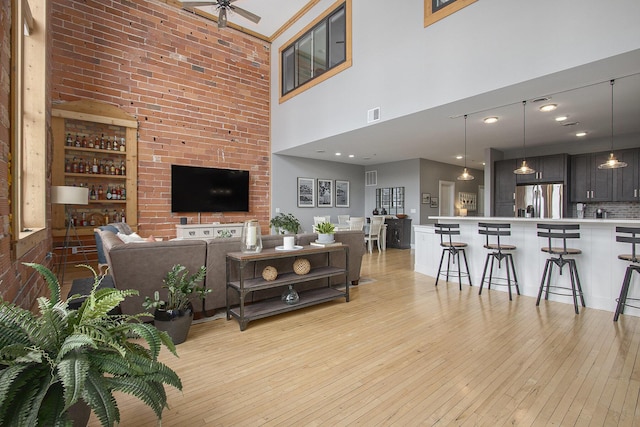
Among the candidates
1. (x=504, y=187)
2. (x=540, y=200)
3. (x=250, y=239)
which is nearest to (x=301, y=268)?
(x=250, y=239)

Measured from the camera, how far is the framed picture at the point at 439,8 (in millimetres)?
3779

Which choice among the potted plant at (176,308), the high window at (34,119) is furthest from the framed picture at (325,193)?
the high window at (34,119)

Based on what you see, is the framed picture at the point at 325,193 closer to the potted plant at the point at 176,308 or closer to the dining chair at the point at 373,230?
the dining chair at the point at 373,230

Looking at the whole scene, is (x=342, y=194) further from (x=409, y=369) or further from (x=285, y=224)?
(x=409, y=369)

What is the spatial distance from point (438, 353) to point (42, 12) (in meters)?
4.90

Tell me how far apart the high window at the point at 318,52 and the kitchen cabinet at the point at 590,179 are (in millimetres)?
5375

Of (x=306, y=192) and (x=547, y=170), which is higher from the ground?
(x=547, y=170)

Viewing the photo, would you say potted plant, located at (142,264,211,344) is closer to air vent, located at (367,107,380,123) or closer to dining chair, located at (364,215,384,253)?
air vent, located at (367,107,380,123)

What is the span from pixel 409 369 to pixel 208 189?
5.64m

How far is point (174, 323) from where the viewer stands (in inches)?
104

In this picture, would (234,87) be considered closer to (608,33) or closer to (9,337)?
(608,33)

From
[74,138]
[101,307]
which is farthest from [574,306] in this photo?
[74,138]

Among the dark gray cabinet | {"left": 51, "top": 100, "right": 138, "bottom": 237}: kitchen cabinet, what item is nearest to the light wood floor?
{"left": 51, "top": 100, "right": 138, "bottom": 237}: kitchen cabinet

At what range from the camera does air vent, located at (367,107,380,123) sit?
16.1ft
